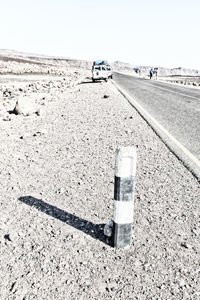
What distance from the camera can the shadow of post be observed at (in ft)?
9.38

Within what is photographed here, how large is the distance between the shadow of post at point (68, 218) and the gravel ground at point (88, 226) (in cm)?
1

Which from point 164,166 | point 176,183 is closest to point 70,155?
point 164,166

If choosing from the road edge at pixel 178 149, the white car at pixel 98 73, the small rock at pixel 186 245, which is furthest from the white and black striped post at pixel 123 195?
the white car at pixel 98 73

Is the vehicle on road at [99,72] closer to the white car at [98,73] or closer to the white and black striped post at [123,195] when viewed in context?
the white car at [98,73]

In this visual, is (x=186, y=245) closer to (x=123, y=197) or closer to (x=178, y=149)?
(x=123, y=197)

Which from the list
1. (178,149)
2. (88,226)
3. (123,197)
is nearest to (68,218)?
(88,226)

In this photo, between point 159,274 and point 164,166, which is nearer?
point 159,274

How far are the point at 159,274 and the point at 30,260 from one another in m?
1.07

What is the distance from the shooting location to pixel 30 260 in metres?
2.47

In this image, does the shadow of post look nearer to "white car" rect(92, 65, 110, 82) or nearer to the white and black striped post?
the white and black striped post

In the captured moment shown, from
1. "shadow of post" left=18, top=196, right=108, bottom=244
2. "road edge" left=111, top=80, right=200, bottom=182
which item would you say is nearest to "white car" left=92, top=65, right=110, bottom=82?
"road edge" left=111, top=80, right=200, bottom=182

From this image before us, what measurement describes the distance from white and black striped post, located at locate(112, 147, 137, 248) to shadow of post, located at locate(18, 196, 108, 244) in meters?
0.22

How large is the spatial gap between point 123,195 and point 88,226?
28.5 inches

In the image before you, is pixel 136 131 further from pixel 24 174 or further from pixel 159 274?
pixel 159 274
